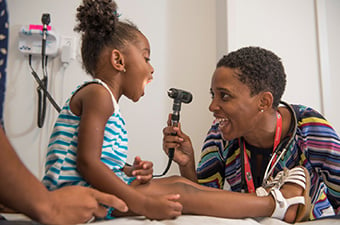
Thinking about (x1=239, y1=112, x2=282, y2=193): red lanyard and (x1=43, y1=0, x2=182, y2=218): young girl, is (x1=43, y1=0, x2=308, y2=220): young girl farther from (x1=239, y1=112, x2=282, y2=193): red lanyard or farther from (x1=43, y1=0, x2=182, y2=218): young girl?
(x1=239, y1=112, x2=282, y2=193): red lanyard

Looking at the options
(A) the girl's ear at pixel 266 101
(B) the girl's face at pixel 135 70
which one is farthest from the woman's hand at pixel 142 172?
(A) the girl's ear at pixel 266 101

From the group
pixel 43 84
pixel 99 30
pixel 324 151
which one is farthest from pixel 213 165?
pixel 43 84

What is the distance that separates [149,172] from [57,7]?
146 cm

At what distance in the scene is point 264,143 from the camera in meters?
1.35

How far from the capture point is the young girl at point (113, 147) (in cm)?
89

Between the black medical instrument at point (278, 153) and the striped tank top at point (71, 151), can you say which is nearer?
the striped tank top at point (71, 151)

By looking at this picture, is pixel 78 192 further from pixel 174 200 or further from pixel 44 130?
pixel 44 130

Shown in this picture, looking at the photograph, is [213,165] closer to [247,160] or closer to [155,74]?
[247,160]

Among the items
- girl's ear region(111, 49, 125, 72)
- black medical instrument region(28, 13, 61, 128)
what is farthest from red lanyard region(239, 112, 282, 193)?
black medical instrument region(28, 13, 61, 128)

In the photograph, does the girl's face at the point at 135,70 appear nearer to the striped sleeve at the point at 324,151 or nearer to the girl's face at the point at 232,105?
the girl's face at the point at 232,105

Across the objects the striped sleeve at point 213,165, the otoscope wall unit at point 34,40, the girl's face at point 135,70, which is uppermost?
the otoscope wall unit at point 34,40

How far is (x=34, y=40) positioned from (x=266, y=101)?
139cm

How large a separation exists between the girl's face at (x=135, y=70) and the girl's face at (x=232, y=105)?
293 millimetres

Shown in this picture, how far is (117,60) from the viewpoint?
125 cm
